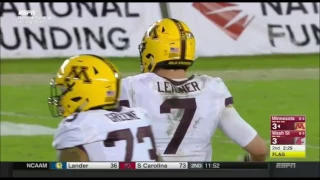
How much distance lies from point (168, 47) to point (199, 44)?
18.6 ft

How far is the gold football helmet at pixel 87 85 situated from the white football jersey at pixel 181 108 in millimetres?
280

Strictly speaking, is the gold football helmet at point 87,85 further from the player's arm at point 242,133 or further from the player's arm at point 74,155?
the player's arm at point 242,133

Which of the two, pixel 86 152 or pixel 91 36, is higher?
pixel 86 152

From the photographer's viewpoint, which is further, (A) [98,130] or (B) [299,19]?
(B) [299,19]

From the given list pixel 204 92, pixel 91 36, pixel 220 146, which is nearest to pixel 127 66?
pixel 91 36

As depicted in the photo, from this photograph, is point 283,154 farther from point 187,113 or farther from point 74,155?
point 74,155

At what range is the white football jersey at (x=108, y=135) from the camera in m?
3.16

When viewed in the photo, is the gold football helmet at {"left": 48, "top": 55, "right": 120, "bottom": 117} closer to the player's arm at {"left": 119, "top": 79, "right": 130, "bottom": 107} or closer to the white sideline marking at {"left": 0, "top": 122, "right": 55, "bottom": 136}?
the player's arm at {"left": 119, "top": 79, "right": 130, "bottom": 107}

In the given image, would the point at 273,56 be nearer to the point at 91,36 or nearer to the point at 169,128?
the point at 91,36

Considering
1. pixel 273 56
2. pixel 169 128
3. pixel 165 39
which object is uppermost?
pixel 165 39

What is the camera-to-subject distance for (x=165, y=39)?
152 inches

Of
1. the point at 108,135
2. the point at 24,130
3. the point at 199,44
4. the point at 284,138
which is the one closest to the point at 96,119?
the point at 108,135

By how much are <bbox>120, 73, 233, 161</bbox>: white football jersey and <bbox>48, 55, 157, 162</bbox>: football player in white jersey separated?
258mm

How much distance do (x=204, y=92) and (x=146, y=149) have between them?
462 millimetres
